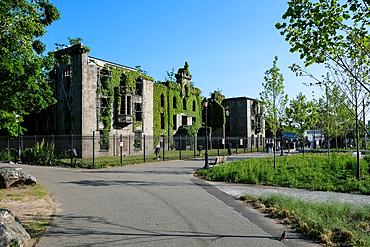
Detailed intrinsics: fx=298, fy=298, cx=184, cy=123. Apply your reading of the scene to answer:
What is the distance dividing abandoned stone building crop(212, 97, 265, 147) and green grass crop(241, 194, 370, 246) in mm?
49897

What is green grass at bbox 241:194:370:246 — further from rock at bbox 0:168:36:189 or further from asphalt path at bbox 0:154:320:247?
rock at bbox 0:168:36:189

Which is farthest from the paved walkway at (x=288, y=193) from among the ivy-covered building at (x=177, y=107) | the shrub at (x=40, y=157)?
the ivy-covered building at (x=177, y=107)

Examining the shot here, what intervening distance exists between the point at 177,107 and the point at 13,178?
120 ft

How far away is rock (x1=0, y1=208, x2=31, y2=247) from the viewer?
191 inches

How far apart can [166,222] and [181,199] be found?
279 centimetres

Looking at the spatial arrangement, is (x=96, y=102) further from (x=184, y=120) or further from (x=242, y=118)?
(x=242, y=118)

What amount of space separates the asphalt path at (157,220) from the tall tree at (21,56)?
211 inches

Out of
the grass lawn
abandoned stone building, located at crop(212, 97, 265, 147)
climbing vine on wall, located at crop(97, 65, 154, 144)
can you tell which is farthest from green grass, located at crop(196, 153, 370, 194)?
abandoned stone building, located at crop(212, 97, 265, 147)

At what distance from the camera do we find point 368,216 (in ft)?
22.4

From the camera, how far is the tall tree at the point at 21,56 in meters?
9.97

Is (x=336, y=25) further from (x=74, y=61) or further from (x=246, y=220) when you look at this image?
(x=74, y=61)

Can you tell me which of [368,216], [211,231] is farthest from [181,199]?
[368,216]

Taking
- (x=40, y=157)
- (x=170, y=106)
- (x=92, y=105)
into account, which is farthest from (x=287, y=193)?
(x=170, y=106)

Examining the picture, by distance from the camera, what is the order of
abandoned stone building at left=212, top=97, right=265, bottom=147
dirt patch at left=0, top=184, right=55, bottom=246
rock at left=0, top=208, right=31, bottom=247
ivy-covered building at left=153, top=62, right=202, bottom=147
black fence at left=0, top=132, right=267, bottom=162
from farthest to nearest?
abandoned stone building at left=212, top=97, right=265, bottom=147 < ivy-covered building at left=153, top=62, right=202, bottom=147 < black fence at left=0, top=132, right=267, bottom=162 < dirt patch at left=0, top=184, right=55, bottom=246 < rock at left=0, top=208, right=31, bottom=247
